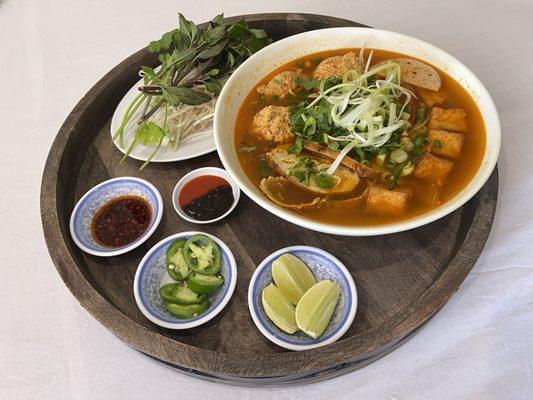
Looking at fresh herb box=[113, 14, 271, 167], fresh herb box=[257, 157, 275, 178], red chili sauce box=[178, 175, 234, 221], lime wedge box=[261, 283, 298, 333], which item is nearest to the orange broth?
fresh herb box=[257, 157, 275, 178]

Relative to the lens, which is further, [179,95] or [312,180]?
[179,95]

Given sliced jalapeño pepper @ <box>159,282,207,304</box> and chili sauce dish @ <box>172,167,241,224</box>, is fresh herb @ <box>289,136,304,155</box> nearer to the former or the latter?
chili sauce dish @ <box>172,167,241,224</box>

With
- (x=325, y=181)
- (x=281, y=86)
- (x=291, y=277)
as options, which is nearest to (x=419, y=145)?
(x=325, y=181)

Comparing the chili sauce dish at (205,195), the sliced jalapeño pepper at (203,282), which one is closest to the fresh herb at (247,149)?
the chili sauce dish at (205,195)

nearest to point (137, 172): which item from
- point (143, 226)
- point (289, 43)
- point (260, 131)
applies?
point (143, 226)

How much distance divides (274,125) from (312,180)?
39 centimetres

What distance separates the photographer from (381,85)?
8.68 feet

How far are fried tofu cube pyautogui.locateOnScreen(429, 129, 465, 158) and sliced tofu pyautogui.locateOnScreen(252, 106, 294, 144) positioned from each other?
756 mm

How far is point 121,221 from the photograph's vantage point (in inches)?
105

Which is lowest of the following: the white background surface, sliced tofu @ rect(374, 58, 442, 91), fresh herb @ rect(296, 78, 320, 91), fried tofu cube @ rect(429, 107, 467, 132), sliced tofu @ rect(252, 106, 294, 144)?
the white background surface

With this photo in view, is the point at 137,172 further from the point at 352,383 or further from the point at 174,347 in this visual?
the point at 352,383

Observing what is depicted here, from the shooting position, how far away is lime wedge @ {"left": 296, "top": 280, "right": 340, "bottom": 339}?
6.74 feet

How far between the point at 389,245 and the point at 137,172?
5.03 feet

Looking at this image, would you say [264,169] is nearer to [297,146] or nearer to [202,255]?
[297,146]
